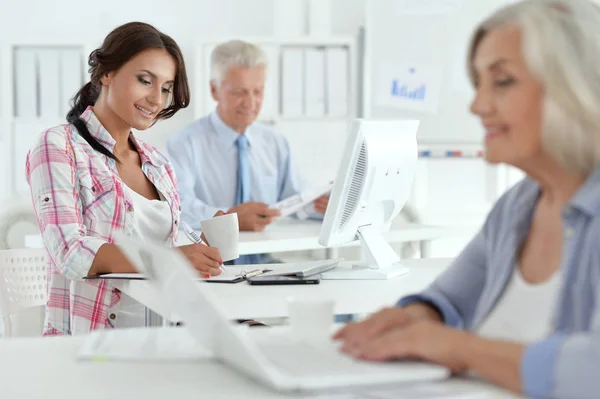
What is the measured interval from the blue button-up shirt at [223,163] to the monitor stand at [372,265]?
1366 millimetres

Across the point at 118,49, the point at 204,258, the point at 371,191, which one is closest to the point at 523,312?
the point at 371,191

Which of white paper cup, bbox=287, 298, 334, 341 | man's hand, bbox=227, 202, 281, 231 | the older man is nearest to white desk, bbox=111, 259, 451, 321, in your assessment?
white paper cup, bbox=287, 298, 334, 341

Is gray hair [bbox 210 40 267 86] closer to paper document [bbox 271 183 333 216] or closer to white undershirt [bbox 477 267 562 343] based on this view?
paper document [bbox 271 183 333 216]

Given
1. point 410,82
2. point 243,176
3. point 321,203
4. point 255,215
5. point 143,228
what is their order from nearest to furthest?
1. point 143,228
2. point 255,215
3. point 321,203
4. point 243,176
5. point 410,82

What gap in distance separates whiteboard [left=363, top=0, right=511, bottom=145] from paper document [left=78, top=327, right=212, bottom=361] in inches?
150

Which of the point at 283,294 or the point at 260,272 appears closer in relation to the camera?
the point at 283,294

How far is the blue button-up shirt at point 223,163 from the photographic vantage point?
380cm

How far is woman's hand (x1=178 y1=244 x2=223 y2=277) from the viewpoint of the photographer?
225 cm

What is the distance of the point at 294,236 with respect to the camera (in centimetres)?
327

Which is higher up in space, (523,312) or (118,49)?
(118,49)

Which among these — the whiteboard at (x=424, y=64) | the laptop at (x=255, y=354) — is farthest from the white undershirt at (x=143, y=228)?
the whiteboard at (x=424, y=64)

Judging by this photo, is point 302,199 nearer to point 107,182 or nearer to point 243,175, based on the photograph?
point 243,175

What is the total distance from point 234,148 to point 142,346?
256 cm

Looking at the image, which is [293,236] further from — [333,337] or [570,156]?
[570,156]
